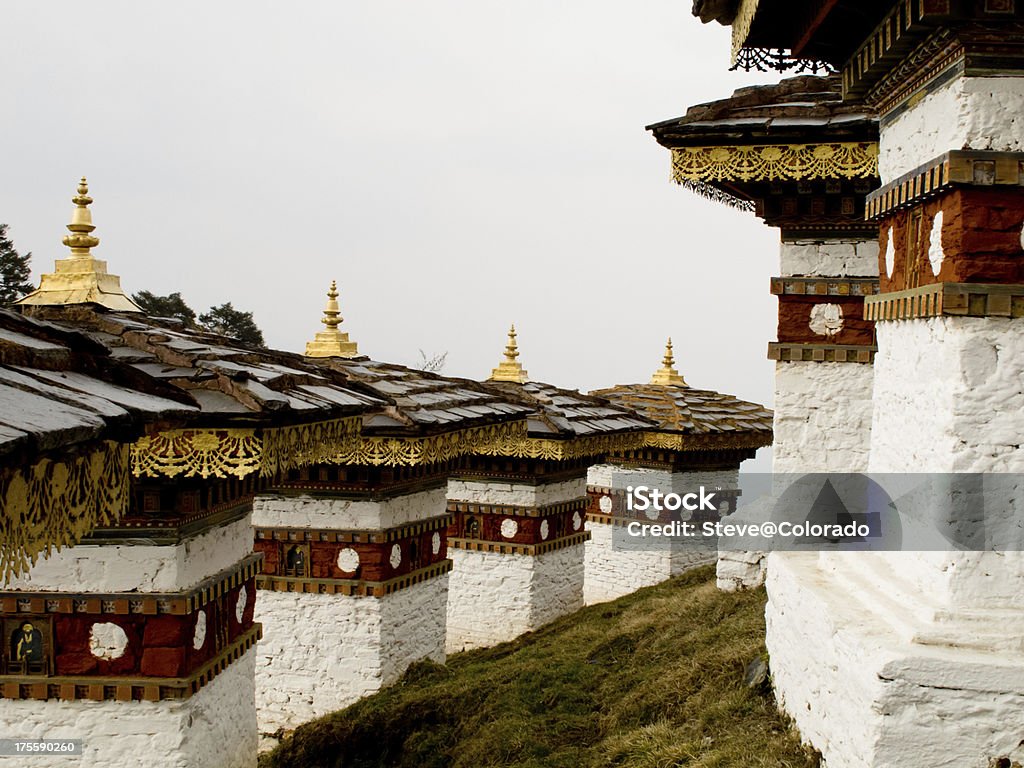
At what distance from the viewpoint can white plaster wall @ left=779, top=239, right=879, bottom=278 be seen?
23.1 ft

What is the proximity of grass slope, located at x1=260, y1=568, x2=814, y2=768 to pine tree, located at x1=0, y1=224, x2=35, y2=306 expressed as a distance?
53.7 ft

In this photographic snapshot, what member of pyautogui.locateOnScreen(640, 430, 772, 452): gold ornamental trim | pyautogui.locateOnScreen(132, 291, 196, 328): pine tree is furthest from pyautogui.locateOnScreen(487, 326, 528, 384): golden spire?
pyautogui.locateOnScreen(132, 291, 196, 328): pine tree

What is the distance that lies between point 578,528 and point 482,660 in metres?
2.38

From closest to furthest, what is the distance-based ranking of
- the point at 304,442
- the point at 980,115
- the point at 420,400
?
the point at 980,115 < the point at 304,442 < the point at 420,400

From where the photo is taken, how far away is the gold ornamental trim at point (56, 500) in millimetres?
2207

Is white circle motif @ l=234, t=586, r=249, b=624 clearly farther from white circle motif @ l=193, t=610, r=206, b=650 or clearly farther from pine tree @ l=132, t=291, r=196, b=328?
pine tree @ l=132, t=291, r=196, b=328

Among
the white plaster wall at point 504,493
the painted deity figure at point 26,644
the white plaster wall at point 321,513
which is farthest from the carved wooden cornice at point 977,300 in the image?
the white plaster wall at point 504,493

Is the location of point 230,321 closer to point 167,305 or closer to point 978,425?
point 167,305

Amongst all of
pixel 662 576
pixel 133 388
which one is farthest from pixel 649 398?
pixel 133 388

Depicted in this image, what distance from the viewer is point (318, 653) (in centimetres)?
813

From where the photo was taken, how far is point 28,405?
214cm

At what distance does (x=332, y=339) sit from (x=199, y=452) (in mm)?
6220

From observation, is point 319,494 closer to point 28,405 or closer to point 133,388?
point 133,388

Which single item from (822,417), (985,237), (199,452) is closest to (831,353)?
(822,417)
